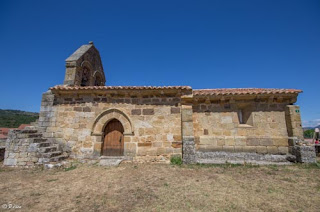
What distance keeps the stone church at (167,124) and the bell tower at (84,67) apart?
4.43ft

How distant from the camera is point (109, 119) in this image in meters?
6.60

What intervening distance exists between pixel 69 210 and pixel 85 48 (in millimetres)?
8901

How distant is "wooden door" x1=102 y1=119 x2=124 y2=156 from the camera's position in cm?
659

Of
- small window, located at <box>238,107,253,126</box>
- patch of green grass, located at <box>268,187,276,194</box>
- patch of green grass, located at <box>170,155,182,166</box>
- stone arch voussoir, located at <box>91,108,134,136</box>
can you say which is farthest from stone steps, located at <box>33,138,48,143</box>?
small window, located at <box>238,107,253,126</box>

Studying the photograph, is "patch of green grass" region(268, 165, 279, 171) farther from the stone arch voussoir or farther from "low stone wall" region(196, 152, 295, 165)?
the stone arch voussoir

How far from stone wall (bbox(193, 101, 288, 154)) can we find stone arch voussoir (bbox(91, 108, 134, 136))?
301 cm

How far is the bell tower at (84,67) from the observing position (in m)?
7.72

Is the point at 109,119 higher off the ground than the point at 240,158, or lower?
higher

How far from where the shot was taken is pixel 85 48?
9.09 m

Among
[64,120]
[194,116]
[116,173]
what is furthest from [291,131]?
[64,120]

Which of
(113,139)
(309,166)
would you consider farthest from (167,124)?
(309,166)

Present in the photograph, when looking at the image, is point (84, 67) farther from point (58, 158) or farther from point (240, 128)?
point (240, 128)

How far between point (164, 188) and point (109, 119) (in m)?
4.03

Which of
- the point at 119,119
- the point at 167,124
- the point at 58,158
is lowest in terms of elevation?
the point at 58,158
